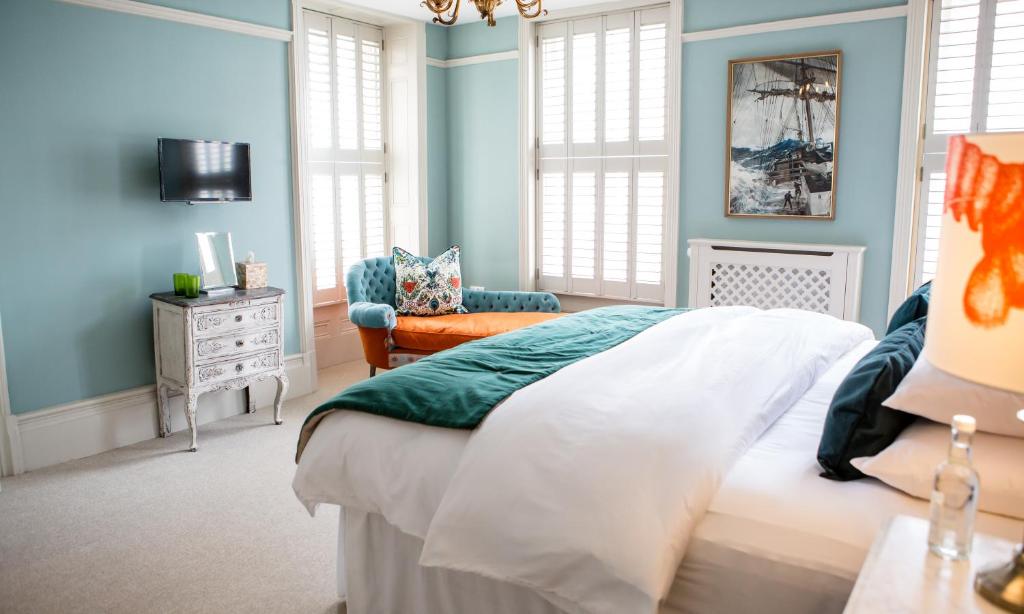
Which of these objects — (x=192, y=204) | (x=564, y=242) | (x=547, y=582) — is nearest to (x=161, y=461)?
(x=192, y=204)

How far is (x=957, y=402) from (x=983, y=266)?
0.93 metres

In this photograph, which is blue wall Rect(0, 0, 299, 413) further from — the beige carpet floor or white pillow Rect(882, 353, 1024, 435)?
white pillow Rect(882, 353, 1024, 435)

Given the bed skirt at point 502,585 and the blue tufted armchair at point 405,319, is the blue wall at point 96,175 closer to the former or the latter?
the blue tufted armchair at point 405,319

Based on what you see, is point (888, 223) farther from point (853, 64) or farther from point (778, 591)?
point (778, 591)

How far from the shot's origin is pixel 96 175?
13.1 ft

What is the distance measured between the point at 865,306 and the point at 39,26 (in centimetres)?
472

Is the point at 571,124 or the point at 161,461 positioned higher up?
Result: the point at 571,124

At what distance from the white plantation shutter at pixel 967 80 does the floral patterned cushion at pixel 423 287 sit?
115 inches

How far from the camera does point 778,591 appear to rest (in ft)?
5.93

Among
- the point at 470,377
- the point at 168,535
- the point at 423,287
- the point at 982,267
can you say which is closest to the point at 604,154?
the point at 423,287

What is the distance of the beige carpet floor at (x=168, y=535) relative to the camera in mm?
2758

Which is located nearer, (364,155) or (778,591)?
(778,591)

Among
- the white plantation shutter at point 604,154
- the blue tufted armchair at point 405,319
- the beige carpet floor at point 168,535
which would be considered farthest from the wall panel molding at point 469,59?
the beige carpet floor at point 168,535

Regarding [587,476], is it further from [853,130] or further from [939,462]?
[853,130]
